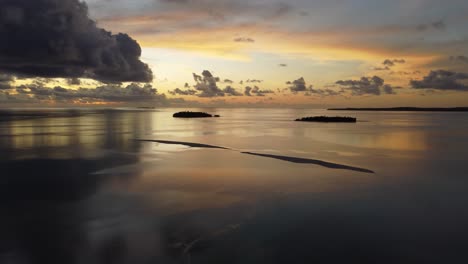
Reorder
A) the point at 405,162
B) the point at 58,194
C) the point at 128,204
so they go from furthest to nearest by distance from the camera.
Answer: the point at 405,162 → the point at 58,194 → the point at 128,204

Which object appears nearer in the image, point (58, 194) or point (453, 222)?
point (453, 222)

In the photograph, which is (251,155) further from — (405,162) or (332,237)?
(332,237)

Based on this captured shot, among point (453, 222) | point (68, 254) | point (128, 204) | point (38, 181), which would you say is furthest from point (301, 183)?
point (38, 181)

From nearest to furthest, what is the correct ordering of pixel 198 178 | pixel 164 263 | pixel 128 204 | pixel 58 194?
pixel 164 263, pixel 128 204, pixel 58 194, pixel 198 178

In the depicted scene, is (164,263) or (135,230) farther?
(135,230)

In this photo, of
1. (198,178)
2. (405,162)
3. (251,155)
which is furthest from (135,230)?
(405,162)

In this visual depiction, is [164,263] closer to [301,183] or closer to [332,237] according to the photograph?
[332,237]

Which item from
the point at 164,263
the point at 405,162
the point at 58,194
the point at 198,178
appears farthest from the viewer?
the point at 405,162

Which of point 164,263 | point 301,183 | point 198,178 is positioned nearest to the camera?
point 164,263
